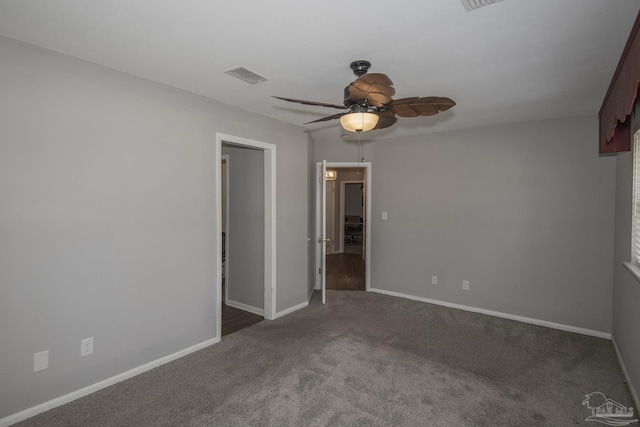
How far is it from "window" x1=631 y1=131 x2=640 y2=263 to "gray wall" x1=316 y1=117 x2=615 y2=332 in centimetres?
106

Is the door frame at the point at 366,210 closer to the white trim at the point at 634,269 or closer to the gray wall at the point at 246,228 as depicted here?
the gray wall at the point at 246,228

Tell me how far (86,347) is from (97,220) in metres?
0.94

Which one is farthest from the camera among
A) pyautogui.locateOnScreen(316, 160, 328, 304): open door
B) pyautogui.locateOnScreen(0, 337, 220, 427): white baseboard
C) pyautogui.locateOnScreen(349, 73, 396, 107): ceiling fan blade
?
pyautogui.locateOnScreen(316, 160, 328, 304): open door

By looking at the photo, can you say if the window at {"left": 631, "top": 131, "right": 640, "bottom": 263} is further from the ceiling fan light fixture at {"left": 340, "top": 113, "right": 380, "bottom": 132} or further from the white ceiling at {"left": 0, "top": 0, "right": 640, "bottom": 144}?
the ceiling fan light fixture at {"left": 340, "top": 113, "right": 380, "bottom": 132}

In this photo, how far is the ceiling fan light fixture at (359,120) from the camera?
2.17 meters

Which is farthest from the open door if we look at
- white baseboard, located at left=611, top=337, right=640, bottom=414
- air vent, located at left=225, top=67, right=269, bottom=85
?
white baseboard, located at left=611, top=337, right=640, bottom=414

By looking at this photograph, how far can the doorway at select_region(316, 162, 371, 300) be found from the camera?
205 inches

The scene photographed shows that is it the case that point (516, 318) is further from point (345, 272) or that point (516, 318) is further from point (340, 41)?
point (340, 41)

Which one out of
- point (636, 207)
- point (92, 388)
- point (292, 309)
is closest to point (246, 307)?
point (292, 309)

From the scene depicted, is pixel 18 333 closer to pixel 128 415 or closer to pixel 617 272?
pixel 128 415

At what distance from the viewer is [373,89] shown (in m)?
1.96

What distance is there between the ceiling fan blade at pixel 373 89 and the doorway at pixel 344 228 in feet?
8.35

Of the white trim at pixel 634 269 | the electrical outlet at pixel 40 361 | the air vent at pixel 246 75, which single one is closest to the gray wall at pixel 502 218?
the white trim at pixel 634 269

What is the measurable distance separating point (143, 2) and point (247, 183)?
2.71 metres
